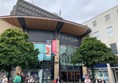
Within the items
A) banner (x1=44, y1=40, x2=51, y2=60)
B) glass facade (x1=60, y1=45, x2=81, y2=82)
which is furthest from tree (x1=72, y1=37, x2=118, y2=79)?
glass facade (x1=60, y1=45, x2=81, y2=82)

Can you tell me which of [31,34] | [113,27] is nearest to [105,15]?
[113,27]

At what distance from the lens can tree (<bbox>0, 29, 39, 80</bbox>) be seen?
15883 mm

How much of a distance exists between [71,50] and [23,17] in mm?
10207

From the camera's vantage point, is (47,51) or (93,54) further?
(47,51)

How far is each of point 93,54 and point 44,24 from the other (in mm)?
10508

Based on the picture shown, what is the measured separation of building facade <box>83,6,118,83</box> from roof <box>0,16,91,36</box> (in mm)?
2820

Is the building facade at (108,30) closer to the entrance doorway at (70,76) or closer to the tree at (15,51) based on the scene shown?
the entrance doorway at (70,76)

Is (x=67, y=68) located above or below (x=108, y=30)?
below

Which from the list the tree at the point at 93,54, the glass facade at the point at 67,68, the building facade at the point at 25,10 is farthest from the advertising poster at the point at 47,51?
the building facade at the point at 25,10

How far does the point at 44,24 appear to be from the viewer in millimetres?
24766

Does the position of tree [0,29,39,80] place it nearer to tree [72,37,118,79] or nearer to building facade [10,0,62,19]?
tree [72,37,118,79]

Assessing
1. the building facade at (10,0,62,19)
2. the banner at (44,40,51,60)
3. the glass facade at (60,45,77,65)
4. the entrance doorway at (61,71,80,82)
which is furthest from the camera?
the building facade at (10,0,62,19)

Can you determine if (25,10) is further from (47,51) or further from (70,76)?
(70,76)

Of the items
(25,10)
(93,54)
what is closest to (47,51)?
(93,54)
